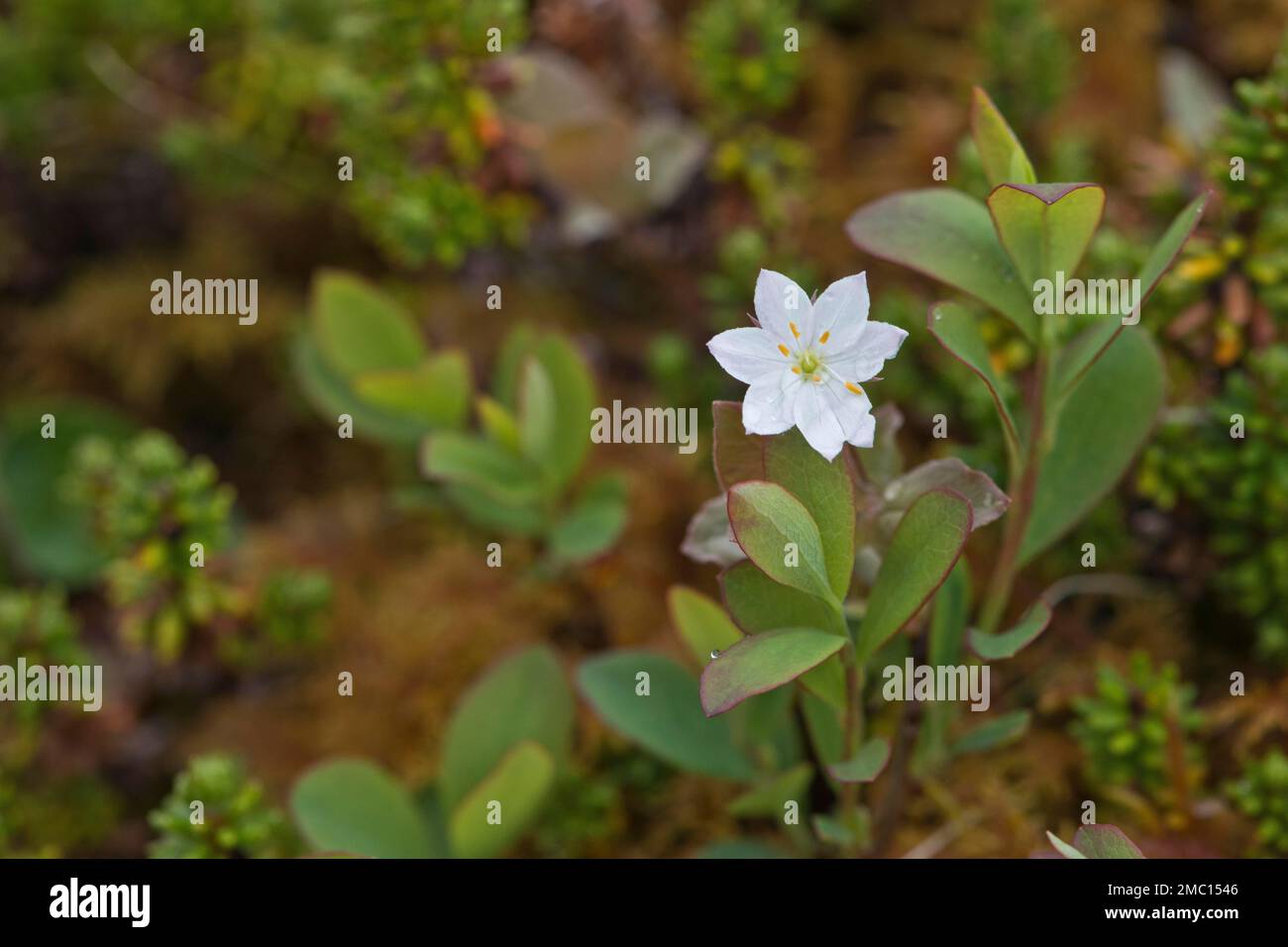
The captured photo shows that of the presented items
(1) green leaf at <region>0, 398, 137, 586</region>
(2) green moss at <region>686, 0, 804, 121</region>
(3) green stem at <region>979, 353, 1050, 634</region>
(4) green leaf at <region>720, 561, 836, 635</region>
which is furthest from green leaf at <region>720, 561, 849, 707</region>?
(1) green leaf at <region>0, 398, 137, 586</region>

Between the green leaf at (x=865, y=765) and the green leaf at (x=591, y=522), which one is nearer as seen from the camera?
the green leaf at (x=865, y=765)

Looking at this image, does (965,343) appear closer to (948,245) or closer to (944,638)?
(948,245)

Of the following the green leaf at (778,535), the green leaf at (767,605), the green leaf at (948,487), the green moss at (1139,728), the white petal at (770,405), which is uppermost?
the white petal at (770,405)

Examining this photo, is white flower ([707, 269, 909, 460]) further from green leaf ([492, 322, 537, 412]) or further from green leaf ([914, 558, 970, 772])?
green leaf ([492, 322, 537, 412])

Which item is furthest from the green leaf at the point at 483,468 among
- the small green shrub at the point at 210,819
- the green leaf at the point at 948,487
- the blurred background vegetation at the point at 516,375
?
the green leaf at the point at 948,487

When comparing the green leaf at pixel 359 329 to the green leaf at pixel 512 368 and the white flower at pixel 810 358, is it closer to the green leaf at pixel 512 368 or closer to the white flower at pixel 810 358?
the green leaf at pixel 512 368
